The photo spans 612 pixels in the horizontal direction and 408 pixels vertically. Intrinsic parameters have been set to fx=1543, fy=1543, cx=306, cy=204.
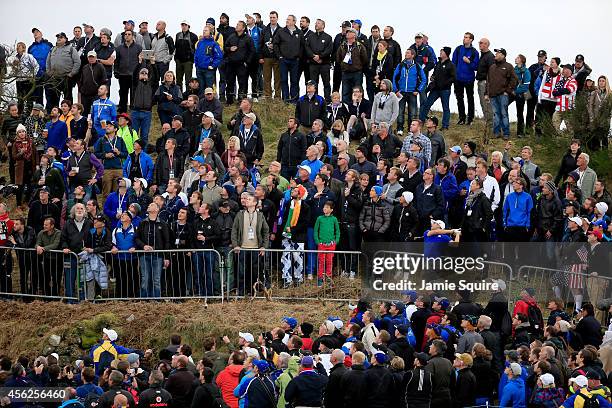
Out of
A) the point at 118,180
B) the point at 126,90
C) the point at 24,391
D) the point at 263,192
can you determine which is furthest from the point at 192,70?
the point at 24,391

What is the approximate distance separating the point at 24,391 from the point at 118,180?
8.87m

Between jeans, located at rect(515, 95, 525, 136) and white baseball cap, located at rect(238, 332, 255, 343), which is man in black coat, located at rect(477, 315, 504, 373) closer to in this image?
white baseball cap, located at rect(238, 332, 255, 343)

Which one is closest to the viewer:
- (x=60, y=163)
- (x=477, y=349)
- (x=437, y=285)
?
(x=477, y=349)

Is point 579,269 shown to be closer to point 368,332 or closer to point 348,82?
point 368,332

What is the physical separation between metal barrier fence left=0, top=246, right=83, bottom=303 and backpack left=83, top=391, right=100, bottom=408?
6408 millimetres

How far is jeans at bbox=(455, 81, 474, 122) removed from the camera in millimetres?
33763

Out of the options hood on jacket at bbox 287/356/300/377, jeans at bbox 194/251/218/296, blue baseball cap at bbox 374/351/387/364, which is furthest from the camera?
jeans at bbox 194/251/218/296

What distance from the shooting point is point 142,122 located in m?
33.5

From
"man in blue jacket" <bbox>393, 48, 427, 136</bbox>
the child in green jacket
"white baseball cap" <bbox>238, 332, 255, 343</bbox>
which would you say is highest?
"man in blue jacket" <bbox>393, 48, 427, 136</bbox>

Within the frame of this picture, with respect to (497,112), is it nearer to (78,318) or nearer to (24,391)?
(78,318)

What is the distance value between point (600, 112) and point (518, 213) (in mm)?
5248

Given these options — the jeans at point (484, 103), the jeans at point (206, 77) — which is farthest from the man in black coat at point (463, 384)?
the jeans at point (206, 77)

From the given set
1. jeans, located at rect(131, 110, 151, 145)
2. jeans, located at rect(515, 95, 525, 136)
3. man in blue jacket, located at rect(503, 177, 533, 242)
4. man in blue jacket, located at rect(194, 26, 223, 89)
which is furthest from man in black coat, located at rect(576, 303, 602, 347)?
man in blue jacket, located at rect(194, 26, 223, 89)

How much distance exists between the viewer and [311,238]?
1095 inches
